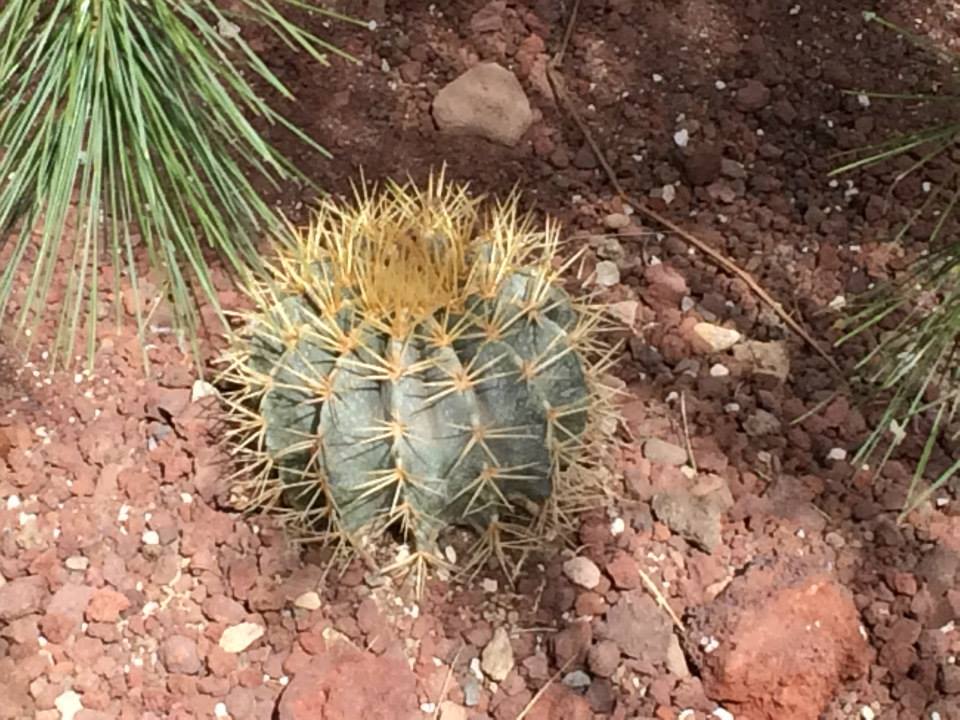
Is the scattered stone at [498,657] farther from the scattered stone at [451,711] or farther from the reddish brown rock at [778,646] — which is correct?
the reddish brown rock at [778,646]

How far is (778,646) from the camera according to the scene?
1.39m

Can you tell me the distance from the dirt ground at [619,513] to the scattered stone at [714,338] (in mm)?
12

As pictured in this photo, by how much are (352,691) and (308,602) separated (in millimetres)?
134

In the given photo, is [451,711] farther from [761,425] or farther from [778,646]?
[761,425]

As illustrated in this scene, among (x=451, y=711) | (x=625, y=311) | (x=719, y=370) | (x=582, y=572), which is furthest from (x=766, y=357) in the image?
(x=451, y=711)

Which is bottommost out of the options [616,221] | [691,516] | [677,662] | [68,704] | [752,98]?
[68,704]

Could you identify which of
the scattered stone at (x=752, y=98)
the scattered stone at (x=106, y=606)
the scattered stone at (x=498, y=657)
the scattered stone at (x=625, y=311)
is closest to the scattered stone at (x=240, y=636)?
the scattered stone at (x=106, y=606)

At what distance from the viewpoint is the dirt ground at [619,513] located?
141 centimetres

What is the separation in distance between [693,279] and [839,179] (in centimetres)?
29

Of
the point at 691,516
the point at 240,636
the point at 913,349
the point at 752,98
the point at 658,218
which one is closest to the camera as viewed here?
the point at 913,349

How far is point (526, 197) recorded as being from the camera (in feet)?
6.06

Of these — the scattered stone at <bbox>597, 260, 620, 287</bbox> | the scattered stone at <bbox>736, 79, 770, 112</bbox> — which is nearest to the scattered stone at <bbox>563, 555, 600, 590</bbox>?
the scattered stone at <bbox>597, 260, 620, 287</bbox>

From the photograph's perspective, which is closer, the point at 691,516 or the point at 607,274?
the point at 691,516

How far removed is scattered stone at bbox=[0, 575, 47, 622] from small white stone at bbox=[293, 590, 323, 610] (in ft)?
0.92
